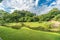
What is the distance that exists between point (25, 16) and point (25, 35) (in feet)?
1.55

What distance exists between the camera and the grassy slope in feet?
19.7

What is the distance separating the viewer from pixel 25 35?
615cm

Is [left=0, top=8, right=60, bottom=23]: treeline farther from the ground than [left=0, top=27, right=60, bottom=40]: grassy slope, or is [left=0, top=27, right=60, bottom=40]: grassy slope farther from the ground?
[left=0, top=8, right=60, bottom=23]: treeline

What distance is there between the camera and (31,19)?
20.3 feet

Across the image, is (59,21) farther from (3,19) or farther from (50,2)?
(3,19)

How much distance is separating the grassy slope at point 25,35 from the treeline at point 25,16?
245 mm

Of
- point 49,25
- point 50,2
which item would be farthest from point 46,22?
point 50,2

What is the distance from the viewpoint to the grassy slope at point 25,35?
19.7 feet

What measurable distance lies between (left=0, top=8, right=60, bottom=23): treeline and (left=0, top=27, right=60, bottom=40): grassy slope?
0.24 m

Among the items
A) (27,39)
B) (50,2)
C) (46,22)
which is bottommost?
(27,39)

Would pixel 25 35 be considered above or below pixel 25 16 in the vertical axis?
below

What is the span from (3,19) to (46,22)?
3.59ft

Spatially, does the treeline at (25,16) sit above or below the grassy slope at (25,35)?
above

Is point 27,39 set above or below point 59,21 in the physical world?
below
